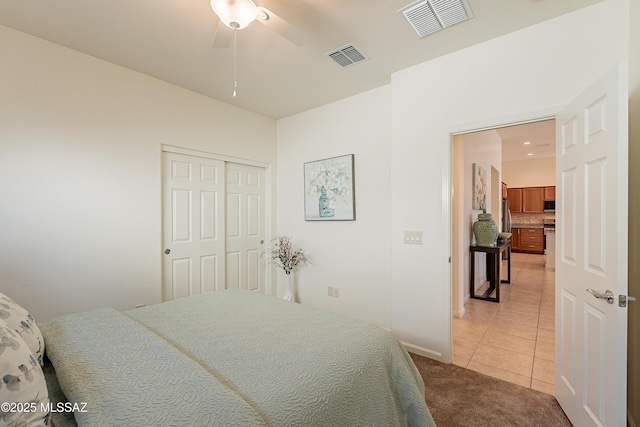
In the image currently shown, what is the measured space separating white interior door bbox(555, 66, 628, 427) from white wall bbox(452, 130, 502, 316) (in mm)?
1638

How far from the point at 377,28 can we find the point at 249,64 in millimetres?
1167

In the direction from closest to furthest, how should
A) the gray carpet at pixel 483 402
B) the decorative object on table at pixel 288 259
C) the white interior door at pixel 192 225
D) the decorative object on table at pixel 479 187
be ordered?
the gray carpet at pixel 483 402
the white interior door at pixel 192 225
the decorative object on table at pixel 288 259
the decorative object on table at pixel 479 187

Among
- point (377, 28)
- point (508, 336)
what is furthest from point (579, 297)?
point (377, 28)

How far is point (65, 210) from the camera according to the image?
7.49ft

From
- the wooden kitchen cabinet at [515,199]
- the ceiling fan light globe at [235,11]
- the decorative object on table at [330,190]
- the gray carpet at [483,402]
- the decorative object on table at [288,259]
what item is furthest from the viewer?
the wooden kitchen cabinet at [515,199]

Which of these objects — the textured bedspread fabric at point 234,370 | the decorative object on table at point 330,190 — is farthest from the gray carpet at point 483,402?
the decorative object on table at point 330,190

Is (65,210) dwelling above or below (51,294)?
above

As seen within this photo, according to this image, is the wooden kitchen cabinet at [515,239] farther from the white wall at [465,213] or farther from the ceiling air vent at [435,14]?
the ceiling air vent at [435,14]

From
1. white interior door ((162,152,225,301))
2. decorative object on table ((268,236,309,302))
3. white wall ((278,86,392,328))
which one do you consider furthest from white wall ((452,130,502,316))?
white interior door ((162,152,225,301))

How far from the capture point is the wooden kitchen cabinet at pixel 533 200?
7.91 metres

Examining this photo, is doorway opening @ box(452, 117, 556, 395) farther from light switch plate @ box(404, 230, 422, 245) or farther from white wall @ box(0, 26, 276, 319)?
white wall @ box(0, 26, 276, 319)

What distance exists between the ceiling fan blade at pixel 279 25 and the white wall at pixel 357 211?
1518 mm

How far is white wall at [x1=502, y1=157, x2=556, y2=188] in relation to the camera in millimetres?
7762

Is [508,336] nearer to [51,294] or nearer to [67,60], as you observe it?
Result: [51,294]
